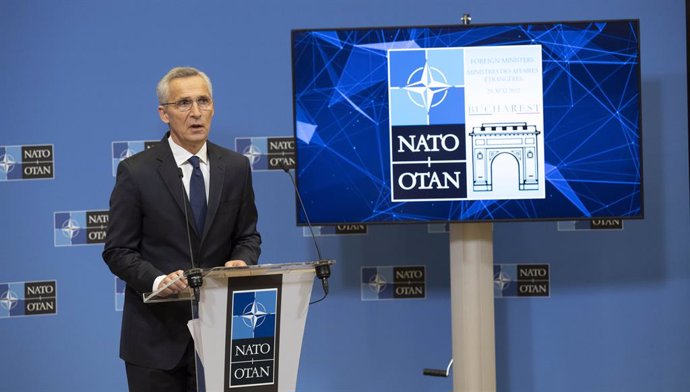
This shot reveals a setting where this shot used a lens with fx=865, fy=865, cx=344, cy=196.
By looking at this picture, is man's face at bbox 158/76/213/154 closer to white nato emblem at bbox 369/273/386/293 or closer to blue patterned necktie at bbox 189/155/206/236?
blue patterned necktie at bbox 189/155/206/236

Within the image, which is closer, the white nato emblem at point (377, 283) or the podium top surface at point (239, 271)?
the podium top surface at point (239, 271)

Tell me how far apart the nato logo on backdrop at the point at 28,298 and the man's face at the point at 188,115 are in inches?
61.2

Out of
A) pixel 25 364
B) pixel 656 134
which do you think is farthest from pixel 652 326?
pixel 25 364

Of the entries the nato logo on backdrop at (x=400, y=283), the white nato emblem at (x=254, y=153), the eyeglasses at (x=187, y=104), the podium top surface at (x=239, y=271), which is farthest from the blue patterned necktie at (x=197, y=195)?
the nato logo on backdrop at (x=400, y=283)

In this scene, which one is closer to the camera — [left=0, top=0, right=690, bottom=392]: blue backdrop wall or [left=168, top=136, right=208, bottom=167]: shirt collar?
[left=168, top=136, right=208, bottom=167]: shirt collar

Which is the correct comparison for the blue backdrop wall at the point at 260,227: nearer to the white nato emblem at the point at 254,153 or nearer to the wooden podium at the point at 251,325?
the white nato emblem at the point at 254,153

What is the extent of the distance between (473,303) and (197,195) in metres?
1.35

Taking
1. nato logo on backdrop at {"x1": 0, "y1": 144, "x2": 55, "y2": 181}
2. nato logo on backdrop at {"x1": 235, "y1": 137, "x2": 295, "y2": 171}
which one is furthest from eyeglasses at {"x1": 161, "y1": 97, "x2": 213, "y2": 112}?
nato logo on backdrop at {"x1": 0, "y1": 144, "x2": 55, "y2": 181}

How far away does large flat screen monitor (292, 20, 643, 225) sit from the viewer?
11.8 ft

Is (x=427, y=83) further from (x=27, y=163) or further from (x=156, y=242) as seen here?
(x=27, y=163)

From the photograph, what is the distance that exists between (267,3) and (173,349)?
198 cm

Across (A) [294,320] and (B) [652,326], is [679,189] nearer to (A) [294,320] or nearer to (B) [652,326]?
(B) [652,326]

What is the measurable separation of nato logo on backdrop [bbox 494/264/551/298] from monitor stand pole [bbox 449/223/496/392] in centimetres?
46

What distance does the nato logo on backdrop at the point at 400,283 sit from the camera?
419 cm
